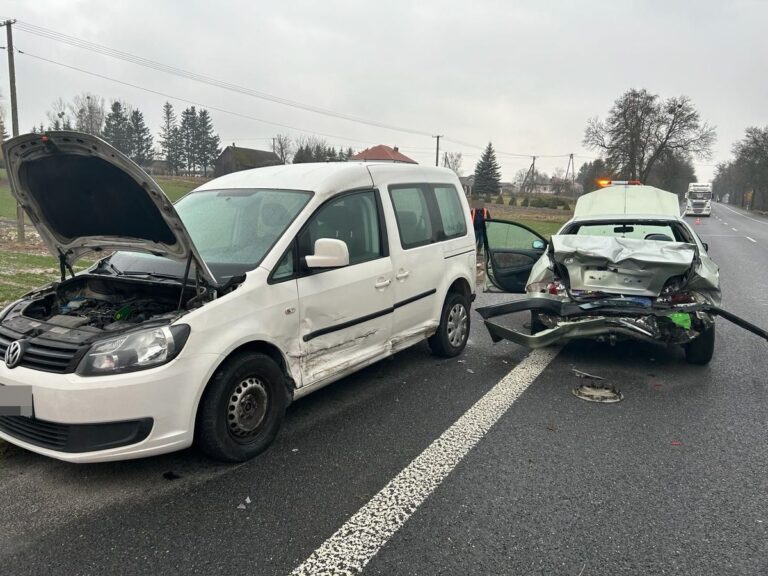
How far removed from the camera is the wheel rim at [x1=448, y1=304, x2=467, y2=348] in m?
5.61

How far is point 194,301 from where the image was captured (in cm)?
327

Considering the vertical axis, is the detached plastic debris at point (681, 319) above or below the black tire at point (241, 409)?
above

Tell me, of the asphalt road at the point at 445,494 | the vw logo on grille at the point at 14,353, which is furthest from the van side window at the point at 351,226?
the vw logo on grille at the point at 14,353

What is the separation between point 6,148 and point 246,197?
1.56 metres

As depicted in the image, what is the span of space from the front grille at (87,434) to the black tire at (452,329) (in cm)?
310

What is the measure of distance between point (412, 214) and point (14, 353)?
3.22 metres

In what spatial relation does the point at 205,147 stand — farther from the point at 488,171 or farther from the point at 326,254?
the point at 326,254

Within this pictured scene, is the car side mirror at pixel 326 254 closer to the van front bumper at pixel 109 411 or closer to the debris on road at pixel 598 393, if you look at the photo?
the van front bumper at pixel 109 411

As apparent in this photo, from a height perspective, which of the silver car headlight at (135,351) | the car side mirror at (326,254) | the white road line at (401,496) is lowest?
the white road line at (401,496)

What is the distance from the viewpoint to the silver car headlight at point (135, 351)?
291cm

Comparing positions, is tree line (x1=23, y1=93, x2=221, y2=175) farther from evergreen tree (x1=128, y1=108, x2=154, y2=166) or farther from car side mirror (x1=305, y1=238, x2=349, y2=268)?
car side mirror (x1=305, y1=238, x2=349, y2=268)

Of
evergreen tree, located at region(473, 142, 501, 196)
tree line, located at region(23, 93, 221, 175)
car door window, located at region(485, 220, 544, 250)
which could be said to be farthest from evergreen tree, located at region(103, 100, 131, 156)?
car door window, located at region(485, 220, 544, 250)

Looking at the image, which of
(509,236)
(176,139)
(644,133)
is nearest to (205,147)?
(176,139)

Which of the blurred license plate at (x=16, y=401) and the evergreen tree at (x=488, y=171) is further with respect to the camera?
the evergreen tree at (x=488, y=171)
